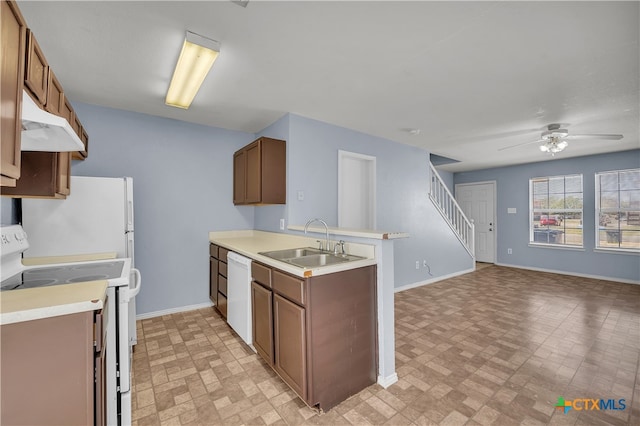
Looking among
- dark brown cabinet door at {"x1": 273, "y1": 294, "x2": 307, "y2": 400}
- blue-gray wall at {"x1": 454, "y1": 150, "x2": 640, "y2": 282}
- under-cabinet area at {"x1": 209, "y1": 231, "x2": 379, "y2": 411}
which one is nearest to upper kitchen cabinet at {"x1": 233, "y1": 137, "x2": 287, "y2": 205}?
under-cabinet area at {"x1": 209, "y1": 231, "x2": 379, "y2": 411}

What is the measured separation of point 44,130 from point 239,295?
1.89 metres

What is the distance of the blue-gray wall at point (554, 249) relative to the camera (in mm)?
5145

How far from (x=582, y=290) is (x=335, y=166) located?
15.5ft

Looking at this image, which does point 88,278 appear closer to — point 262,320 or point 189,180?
point 262,320

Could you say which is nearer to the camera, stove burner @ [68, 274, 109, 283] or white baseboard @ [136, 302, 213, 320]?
stove burner @ [68, 274, 109, 283]

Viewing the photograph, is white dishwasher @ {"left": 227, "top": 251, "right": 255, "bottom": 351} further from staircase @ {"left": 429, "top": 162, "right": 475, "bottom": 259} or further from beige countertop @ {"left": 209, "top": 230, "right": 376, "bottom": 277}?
staircase @ {"left": 429, "top": 162, "right": 475, "bottom": 259}

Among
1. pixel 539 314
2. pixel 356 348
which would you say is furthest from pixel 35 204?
pixel 539 314

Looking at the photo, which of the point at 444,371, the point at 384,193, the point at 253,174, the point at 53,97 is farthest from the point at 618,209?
the point at 53,97

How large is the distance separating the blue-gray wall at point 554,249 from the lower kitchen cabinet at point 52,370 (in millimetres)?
7690

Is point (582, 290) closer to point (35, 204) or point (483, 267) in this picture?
point (483, 267)

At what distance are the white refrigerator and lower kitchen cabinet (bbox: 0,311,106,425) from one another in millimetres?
1514

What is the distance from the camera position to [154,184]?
3.42 meters

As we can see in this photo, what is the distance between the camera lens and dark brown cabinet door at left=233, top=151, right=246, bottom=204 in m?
3.62

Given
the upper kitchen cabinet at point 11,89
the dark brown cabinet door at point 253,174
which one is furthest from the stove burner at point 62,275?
the dark brown cabinet door at point 253,174
